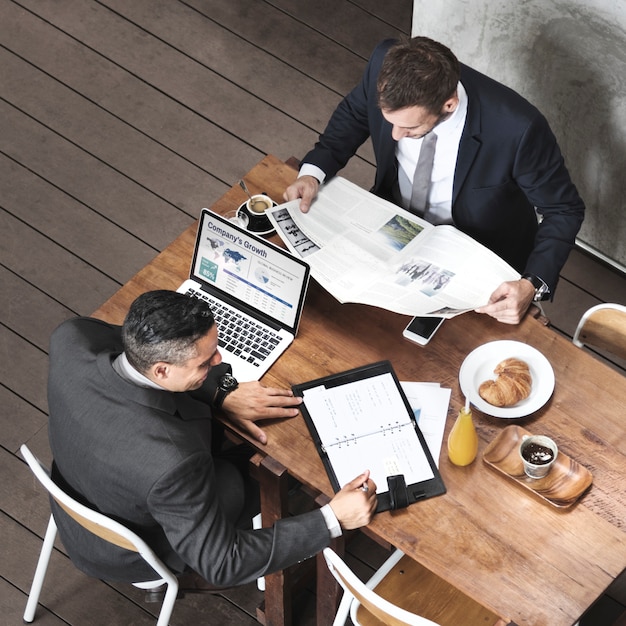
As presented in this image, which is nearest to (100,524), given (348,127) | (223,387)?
(223,387)

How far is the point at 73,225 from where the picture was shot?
153 inches

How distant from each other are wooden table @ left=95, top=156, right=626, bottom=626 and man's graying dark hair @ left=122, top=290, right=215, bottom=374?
36cm

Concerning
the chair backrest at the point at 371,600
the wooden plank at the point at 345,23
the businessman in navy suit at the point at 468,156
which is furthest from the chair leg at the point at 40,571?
the wooden plank at the point at 345,23

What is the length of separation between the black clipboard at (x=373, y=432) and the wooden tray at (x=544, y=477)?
0.49 feet

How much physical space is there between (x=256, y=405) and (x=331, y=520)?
0.34 metres

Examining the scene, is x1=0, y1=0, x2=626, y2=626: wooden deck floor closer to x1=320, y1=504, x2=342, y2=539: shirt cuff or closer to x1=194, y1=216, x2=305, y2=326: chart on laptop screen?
x1=194, y1=216, x2=305, y2=326: chart on laptop screen

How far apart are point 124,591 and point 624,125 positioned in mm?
2160

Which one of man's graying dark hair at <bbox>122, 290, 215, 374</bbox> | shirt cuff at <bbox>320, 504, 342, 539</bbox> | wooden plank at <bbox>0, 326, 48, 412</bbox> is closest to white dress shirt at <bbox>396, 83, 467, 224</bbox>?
man's graying dark hair at <bbox>122, 290, 215, 374</bbox>

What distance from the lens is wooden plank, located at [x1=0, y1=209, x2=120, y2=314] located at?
3697 millimetres

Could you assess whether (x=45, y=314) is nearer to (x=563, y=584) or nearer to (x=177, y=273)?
(x=177, y=273)

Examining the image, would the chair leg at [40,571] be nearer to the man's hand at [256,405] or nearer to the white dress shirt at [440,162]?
the man's hand at [256,405]

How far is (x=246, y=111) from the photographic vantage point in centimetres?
415

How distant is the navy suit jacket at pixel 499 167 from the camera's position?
270 cm

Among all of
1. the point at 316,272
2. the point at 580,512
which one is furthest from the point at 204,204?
the point at 580,512
